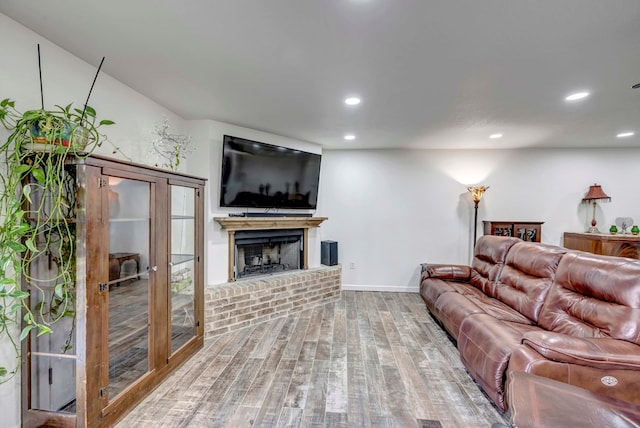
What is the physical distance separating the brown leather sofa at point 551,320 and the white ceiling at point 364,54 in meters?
1.47

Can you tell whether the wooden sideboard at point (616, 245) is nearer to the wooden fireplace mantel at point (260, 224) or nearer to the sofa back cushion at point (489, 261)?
the sofa back cushion at point (489, 261)

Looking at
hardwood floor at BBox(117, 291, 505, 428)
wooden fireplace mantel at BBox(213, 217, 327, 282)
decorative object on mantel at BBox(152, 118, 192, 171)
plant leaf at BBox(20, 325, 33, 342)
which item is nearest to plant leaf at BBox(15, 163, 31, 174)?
plant leaf at BBox(20, 325, 33, 342)

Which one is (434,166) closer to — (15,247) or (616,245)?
(616,245)

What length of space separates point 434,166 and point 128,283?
4.65 m

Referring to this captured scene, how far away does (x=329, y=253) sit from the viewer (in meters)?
4.54

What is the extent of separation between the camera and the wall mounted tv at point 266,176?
349 centimetres

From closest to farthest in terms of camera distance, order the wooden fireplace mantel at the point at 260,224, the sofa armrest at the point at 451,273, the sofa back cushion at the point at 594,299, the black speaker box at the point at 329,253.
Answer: the sofa back cushion at the point at 594,299
the wooden fireplace mantel at the point at 260,224
the sofa armrest at the point at 451,273
the black speaker box at the point at 329,253

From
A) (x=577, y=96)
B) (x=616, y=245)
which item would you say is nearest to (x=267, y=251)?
(x=577, y=96)

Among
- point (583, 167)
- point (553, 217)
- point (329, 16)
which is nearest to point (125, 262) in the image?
point (329, 16)

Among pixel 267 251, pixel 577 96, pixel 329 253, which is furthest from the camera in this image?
pixel 329 253

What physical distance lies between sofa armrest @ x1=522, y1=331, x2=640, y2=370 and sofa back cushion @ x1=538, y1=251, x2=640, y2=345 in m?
0.17

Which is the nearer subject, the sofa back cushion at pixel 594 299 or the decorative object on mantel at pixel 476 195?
the sofa back cushion at pixel 594 299

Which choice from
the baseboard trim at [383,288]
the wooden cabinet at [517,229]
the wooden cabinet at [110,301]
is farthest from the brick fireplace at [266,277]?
the wooden cabinet at [517,229]

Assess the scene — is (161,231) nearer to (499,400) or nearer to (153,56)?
(153,56)
